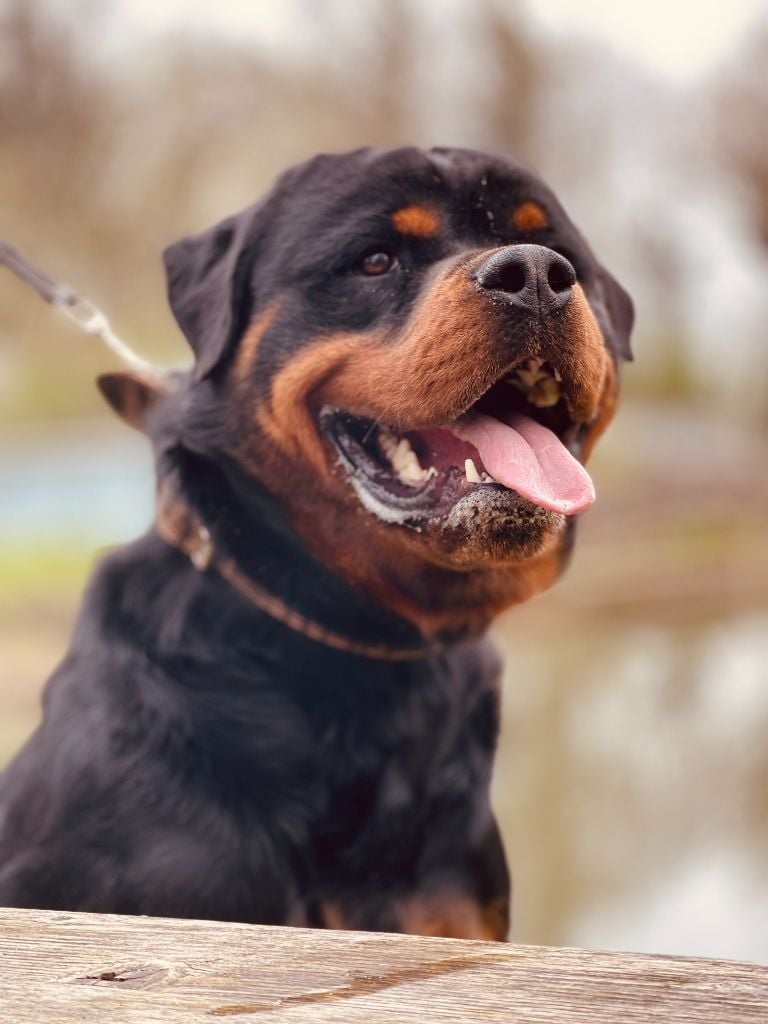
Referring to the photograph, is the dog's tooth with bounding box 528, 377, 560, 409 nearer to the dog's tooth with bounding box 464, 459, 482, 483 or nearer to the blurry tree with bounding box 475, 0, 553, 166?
the dog's tooth with bounding box 464, 459, 482, 483

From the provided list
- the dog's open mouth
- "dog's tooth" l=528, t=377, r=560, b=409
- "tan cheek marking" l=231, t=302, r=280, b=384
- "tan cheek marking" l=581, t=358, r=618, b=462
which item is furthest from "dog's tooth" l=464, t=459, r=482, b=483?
"tan cheek marking" l=231, t=302, r=280, b=384

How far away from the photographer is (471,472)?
142cm

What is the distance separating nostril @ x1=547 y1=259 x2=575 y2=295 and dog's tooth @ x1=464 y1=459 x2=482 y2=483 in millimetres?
243

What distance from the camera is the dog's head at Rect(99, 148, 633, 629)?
4.55 feet

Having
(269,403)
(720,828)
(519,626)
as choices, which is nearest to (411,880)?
(269,403)

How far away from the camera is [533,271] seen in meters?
1.34

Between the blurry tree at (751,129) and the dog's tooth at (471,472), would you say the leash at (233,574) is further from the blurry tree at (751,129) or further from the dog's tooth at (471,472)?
the blurry tree at (751,129)

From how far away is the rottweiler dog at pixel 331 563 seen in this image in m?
1.39

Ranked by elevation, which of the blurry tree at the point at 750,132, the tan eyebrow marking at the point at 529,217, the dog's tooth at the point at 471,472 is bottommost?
the dog's tooth at the point at 471,472

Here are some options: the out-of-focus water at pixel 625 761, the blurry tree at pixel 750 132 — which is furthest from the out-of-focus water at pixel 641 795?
the blurry tree at pixel 750 132

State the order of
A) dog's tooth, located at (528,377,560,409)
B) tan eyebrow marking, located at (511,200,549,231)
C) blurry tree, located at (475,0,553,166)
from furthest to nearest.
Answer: blurry tree, located at (475,0,553,166)
tan eyebrow marking, located at (511,200,549,231)
dog's tooth, located at (528,377,560,409)

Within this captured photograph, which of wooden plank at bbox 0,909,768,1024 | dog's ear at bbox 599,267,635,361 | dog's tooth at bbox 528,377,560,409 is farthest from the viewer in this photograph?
dog's ear at bbox 599,267,635,361

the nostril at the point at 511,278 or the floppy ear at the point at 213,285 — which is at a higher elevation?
the floppy ear at the point at 213,285

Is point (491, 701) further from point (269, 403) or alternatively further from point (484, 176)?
point (484, 176)
